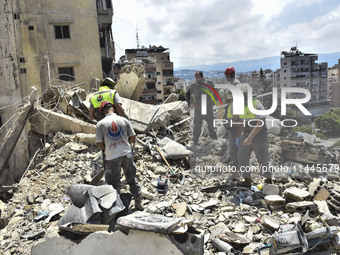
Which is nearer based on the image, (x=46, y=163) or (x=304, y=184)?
(x=304, y=184)

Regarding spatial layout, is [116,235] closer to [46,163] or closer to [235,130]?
[235,130]

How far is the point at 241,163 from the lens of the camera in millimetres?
4512

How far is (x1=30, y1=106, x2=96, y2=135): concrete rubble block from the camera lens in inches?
254

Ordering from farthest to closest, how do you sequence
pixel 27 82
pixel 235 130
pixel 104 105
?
pixel 27 82 < pixel 235 130 < pixel 104 105

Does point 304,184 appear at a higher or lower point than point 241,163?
lower

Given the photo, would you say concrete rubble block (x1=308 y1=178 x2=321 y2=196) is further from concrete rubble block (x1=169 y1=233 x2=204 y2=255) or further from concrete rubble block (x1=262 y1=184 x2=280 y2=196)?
concrete rubble block (x1=169 y1=233 x2=204 y2=255)

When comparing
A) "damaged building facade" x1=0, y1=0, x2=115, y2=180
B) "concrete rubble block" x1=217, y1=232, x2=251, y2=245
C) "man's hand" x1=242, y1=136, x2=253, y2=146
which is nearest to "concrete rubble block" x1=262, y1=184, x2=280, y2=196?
"man's hand" x1=242, y1=136, x2=253, y2=146

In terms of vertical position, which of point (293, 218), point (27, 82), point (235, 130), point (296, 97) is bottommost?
point (293, 218)

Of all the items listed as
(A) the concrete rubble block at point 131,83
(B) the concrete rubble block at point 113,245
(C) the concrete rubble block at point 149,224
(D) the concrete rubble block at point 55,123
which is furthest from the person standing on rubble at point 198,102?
(B) the concrete rubble block at point 113,245

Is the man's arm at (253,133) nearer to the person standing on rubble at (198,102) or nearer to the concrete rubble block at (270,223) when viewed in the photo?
the concrete rubble block at (270,223)

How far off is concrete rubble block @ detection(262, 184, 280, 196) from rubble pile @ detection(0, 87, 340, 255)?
14mm

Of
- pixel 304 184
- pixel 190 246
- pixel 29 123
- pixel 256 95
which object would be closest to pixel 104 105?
pixel 190 246

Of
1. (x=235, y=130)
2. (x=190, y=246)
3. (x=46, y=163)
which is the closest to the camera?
(x=190, y=246)

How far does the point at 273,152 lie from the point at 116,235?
3.99 meters
